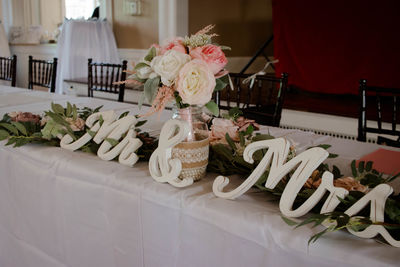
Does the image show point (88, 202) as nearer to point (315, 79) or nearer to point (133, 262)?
point (133, 262)

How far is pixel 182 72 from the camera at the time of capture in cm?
71

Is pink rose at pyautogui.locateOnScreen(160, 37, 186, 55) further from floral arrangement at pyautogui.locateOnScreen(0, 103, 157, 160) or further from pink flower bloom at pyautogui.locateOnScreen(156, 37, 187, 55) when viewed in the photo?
floral arrangement at pyautogui.locateOnScreen(0, 103, 157, 160)

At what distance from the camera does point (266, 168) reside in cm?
74

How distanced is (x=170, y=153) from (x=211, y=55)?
0.69 feet

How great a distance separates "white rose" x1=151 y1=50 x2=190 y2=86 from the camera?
72cm

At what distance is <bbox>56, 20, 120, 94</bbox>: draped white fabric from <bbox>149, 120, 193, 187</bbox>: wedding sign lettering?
11.6ft

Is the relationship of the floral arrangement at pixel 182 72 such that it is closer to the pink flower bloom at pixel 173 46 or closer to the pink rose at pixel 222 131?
the pink flower bloom at pixel 173 46

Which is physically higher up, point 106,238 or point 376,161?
point 376,161

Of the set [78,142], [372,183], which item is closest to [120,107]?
[78,142]

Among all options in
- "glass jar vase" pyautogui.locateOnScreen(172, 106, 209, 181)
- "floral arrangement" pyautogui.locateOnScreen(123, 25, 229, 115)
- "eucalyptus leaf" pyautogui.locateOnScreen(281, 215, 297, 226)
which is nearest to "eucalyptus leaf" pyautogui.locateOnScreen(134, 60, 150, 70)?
"floral arrangement" pyautogui.locateOnScreen(123, 25, 229, 115)

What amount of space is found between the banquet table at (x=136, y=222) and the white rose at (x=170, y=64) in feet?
0.74

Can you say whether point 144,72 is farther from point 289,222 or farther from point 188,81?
point 289,222

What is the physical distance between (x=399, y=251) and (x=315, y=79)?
3.79 meters

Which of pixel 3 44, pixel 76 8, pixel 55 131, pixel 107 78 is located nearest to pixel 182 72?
pixel 55 131
